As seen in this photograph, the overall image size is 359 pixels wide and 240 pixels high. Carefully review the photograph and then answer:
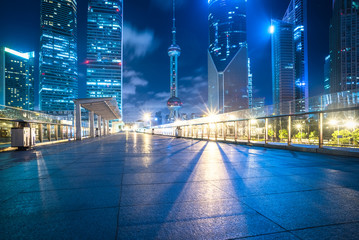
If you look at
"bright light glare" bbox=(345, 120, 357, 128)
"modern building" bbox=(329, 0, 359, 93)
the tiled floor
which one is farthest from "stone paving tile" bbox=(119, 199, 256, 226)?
"modern building" bbox=(329, 0, 359, 93)

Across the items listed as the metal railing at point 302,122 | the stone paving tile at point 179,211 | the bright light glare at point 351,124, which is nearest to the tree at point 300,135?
the metal railing at point 302,122

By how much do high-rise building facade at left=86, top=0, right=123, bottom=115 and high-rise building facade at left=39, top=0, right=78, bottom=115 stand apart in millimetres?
27314

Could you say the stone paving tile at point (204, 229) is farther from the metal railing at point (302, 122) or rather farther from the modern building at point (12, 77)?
the modern building at point (12, 77)

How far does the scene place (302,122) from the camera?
15.2 m

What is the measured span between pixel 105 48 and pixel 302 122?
188972 mm

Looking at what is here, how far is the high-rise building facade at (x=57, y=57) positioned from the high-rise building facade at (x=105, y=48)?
27314 millimetres

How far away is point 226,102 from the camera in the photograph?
19425cm

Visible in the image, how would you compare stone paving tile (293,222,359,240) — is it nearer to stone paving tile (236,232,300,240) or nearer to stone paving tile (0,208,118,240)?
stone paving tile (236,232,300,240)

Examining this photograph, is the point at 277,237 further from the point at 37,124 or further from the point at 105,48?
the point at 105,48

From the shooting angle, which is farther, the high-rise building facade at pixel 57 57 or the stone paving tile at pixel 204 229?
the high-rise building facade at pixel 57 57

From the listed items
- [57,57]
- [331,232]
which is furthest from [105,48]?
[331,232]

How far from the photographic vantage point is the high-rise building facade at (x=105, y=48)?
164188 mm

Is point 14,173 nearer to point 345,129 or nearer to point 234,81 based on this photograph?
point 345,129

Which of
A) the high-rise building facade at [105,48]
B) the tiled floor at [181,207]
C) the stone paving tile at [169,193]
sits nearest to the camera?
the tiled floor at [181,207]
